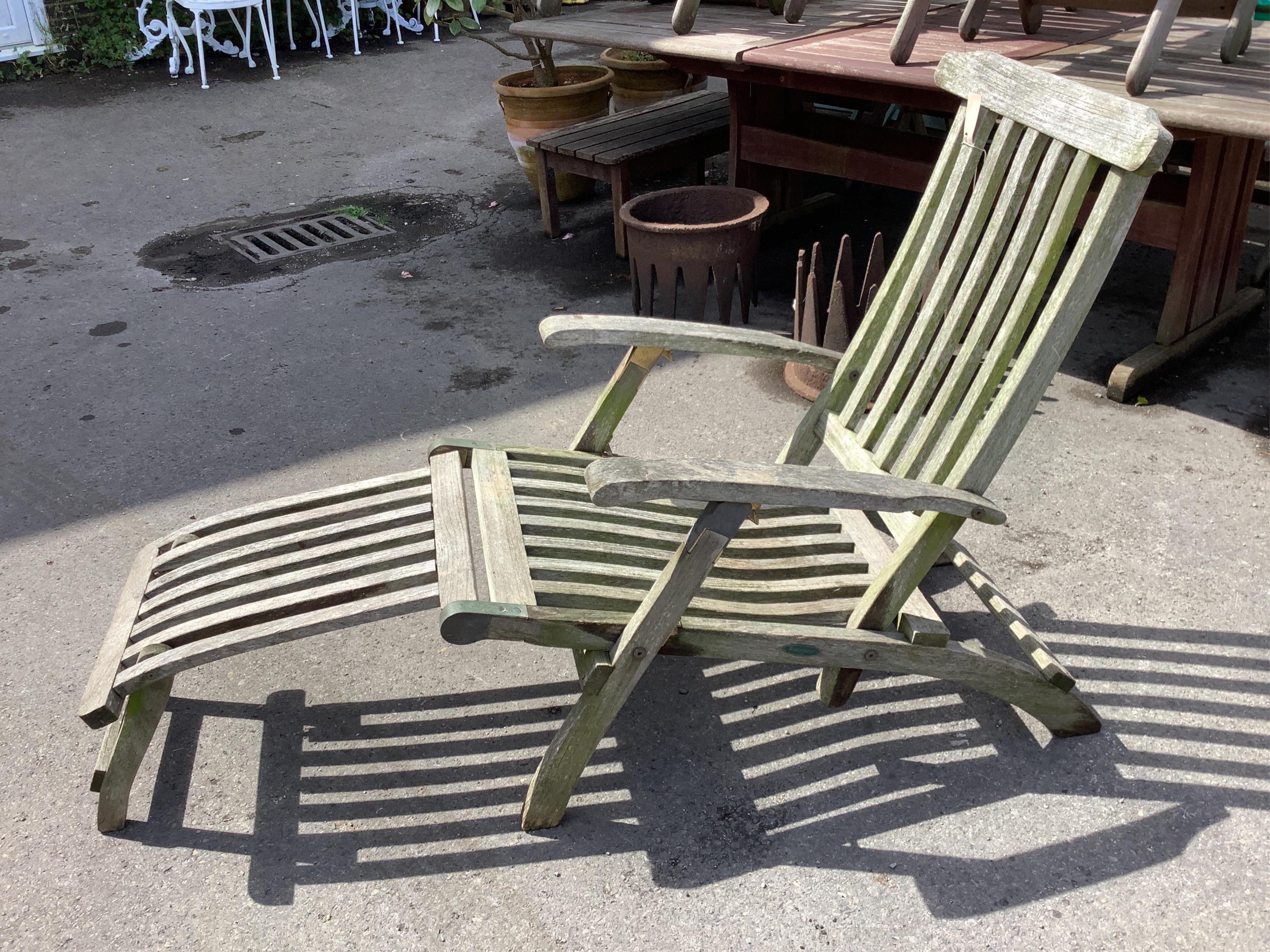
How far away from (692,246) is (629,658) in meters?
2.37

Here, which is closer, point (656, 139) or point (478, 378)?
point (478, 378)

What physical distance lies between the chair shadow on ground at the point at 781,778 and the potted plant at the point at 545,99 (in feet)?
11.8

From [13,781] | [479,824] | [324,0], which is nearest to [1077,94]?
[479,824]

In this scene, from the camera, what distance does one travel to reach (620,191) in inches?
188

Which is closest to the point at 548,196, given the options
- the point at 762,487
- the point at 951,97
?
the point at 951,97

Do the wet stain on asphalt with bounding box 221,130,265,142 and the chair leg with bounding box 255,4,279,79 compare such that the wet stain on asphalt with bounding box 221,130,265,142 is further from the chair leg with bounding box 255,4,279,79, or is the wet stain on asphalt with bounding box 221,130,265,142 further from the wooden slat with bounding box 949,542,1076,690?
the wooden slat with bounding box 949,542,1076,690

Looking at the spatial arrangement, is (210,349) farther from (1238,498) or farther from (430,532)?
(1238,498)

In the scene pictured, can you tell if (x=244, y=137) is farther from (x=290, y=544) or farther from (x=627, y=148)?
(x=290, y=544)

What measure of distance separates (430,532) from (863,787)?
106cm

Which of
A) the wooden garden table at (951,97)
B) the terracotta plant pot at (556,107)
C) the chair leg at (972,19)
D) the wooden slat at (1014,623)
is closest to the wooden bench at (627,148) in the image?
the terracotta plant pot at (556,107)

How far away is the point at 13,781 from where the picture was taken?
2.32 meters

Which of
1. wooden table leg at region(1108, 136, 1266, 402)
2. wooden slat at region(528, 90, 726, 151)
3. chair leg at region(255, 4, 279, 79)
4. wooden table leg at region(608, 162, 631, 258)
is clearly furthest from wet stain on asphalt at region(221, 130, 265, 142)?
wooden table leg at region(1108, 136, 1266, 402)

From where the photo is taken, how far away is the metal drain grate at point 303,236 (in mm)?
5266

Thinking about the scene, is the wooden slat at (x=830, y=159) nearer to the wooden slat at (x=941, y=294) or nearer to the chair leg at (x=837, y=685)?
the wooden slat at (x=941, y=294)
